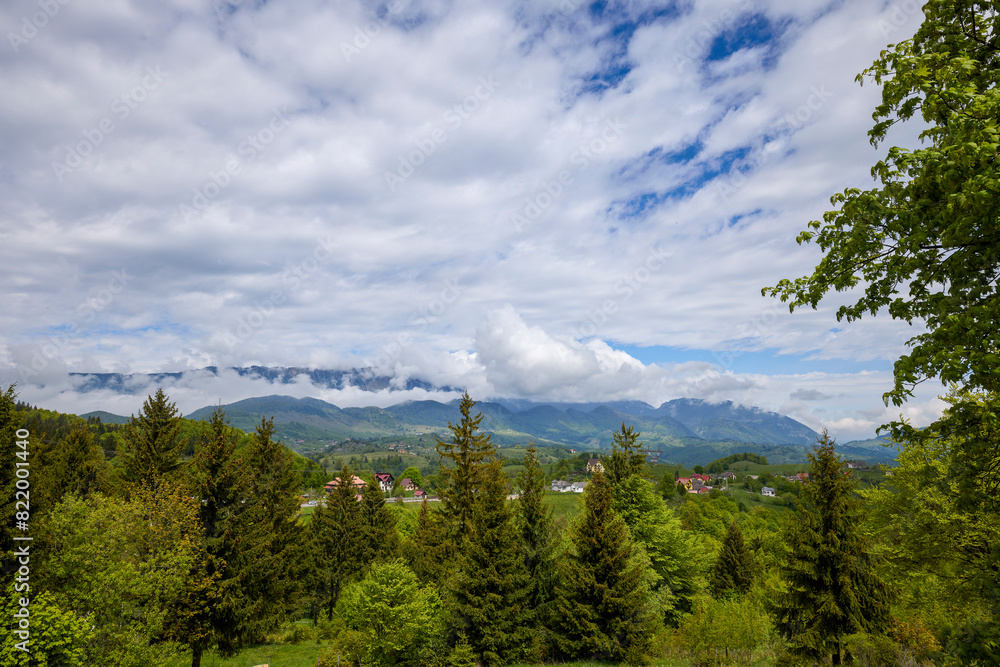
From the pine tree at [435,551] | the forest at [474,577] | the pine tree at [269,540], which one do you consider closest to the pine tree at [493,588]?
the forest at [474,577]

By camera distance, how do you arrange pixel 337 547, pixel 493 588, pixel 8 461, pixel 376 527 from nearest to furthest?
1. pixel 8 461
2. pixel 493 588
3. pixel 337 547
4. pixel 376 527

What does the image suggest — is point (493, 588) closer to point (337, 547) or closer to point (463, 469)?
point (463, 469)

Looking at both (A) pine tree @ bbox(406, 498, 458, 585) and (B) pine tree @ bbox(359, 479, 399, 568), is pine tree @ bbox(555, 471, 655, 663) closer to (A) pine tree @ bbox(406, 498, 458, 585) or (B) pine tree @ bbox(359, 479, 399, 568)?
(A) pine tree @ bbox(406, 498, 458, 585)

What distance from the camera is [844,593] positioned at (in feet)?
74.4

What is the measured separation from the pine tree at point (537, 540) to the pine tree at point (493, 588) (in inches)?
31.8

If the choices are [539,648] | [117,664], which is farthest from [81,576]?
[539,648]

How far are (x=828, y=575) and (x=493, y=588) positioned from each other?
17.8 meters

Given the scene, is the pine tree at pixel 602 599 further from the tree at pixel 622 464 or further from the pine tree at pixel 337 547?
the pine tree at pixel 337 547

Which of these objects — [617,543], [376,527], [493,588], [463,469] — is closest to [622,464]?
[617,543]

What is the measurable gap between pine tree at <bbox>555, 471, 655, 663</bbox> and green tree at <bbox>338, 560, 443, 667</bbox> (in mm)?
7644

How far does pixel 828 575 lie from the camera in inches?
909

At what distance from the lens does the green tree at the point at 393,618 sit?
24297 mm

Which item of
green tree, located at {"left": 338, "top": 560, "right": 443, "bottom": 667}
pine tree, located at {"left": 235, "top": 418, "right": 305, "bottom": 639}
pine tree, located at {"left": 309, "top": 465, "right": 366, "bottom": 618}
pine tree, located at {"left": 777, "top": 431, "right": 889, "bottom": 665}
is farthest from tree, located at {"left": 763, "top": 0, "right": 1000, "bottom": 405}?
pine tree, located at {"left": 309, "top": 465, "right": 366, "bottom": 618}

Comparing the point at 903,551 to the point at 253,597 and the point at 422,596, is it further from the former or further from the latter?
the point at 253,597
